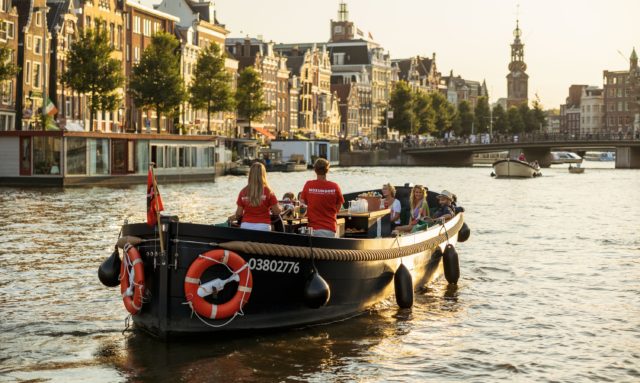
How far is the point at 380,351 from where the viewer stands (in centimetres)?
1625

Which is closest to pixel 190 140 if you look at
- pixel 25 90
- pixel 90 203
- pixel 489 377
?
pixel 25 90

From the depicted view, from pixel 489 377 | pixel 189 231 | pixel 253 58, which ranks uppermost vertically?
pixel 253 58

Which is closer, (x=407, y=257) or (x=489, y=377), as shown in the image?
(x=489, y=377)

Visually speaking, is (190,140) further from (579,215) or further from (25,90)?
(579,215)

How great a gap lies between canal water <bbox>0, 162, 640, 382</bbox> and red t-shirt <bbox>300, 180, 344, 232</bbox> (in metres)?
1.61

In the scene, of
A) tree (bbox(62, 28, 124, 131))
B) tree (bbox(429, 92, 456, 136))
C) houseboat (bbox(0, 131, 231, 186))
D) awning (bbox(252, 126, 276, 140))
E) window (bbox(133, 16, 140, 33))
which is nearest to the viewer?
houseboat (bbox(0, 131, 231, 186))

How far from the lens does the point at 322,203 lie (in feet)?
55.8

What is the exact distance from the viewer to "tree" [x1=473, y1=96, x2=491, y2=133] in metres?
187

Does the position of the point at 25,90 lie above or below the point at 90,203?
above

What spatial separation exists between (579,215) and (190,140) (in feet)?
111

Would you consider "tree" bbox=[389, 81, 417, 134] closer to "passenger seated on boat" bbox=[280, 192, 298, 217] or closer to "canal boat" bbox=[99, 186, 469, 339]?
"passenger seated on boat" bbox=[280, 192, 298, 217]

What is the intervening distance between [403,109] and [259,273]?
137 metres

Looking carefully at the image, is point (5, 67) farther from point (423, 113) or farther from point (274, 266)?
point (423, 113)

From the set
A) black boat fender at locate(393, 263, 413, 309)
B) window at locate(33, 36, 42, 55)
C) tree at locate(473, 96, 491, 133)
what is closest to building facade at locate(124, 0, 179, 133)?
window at locate(33, 36, 42, 55)
